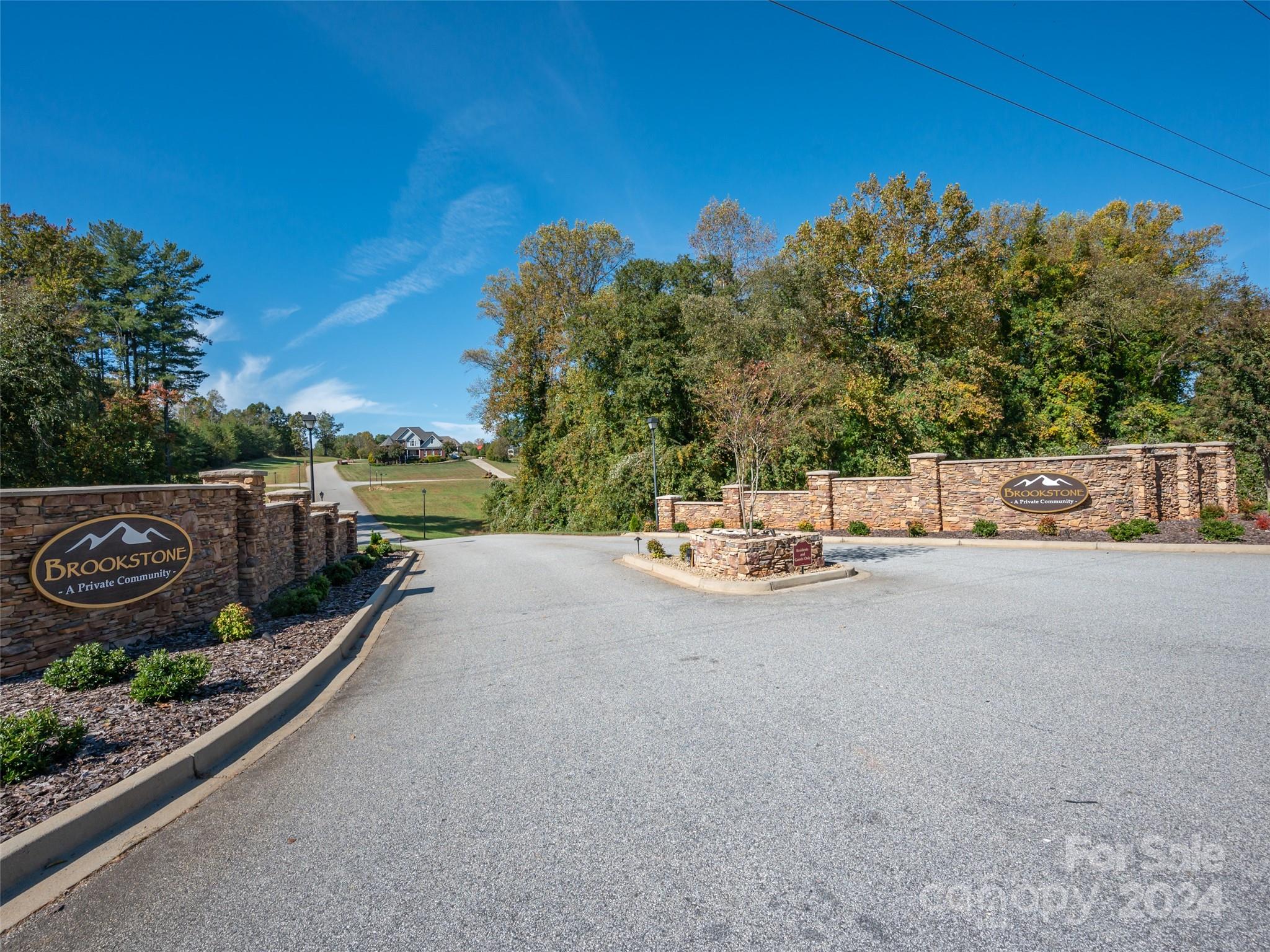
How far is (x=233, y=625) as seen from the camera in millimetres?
6988

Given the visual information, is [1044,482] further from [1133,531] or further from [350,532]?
[350,532]

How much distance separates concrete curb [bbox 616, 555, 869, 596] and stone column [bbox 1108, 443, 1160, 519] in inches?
359

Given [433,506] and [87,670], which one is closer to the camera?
[87,670]

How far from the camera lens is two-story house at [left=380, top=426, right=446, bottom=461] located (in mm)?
106000

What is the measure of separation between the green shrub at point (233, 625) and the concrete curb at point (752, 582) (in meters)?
6.65

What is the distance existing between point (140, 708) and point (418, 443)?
113111mm

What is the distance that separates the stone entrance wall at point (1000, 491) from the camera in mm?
14859

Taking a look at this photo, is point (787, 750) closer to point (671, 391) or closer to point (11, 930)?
point (11, 930)

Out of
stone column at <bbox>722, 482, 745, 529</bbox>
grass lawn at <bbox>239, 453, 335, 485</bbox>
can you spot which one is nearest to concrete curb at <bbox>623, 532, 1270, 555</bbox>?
stone column at <bbox>722, 482, 745, 529</bbox>

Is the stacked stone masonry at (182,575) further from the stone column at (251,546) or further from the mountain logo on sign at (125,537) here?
the mountain logo on sign at (125,537)

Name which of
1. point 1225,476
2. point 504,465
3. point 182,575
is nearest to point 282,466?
point 504,465

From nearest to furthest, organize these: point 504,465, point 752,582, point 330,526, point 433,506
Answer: point 752,582
point 330,526
point 433,506
point 504,465

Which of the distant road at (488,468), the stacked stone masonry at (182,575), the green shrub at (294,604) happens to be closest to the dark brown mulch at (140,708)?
the green shrub at (294,604)

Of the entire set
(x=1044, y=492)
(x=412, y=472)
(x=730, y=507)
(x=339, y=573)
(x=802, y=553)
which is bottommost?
(x=339, y=573)
